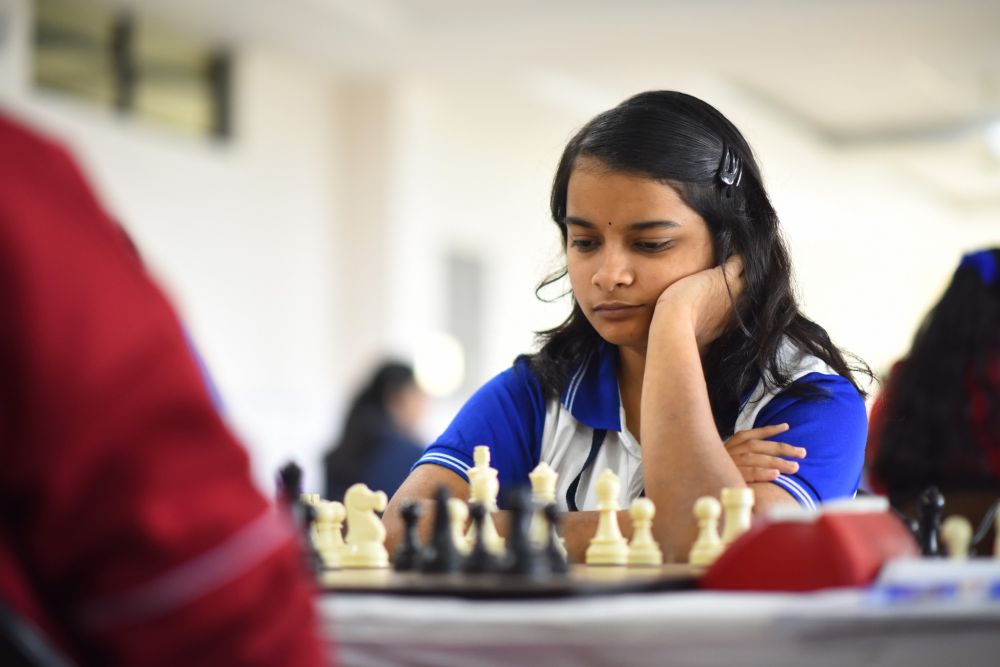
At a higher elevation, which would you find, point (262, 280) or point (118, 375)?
point (118, 375)

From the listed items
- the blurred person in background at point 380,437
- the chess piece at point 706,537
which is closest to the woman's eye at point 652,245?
the chess piece at point 706,537

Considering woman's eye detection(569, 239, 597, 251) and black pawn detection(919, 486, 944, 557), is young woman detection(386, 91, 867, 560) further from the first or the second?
black pawn detection(919, 486, 944, 557)

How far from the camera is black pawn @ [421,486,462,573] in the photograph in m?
1.11

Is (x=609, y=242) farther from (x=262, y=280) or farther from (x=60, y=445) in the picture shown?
(x=262, y=280)

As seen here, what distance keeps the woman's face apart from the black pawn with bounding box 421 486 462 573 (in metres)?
0.63

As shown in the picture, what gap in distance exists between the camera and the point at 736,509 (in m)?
1.32

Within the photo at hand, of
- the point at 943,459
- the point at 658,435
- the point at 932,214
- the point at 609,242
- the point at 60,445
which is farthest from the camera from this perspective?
the point at 932,214

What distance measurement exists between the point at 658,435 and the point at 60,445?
0.97m

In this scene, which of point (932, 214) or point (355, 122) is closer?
point (355, 122)

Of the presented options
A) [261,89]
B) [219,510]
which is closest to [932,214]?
[261,89]

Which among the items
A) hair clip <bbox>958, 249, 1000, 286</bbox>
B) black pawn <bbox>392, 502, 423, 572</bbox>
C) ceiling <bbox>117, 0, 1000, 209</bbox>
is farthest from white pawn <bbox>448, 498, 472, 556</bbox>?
ceiling <bbox>117, 0, 1000, 209</bbox>

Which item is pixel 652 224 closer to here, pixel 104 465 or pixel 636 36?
pixel 104 465

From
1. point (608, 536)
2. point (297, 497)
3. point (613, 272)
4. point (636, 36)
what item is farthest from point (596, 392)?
point (636, 36)

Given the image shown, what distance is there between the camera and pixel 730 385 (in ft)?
5.73
